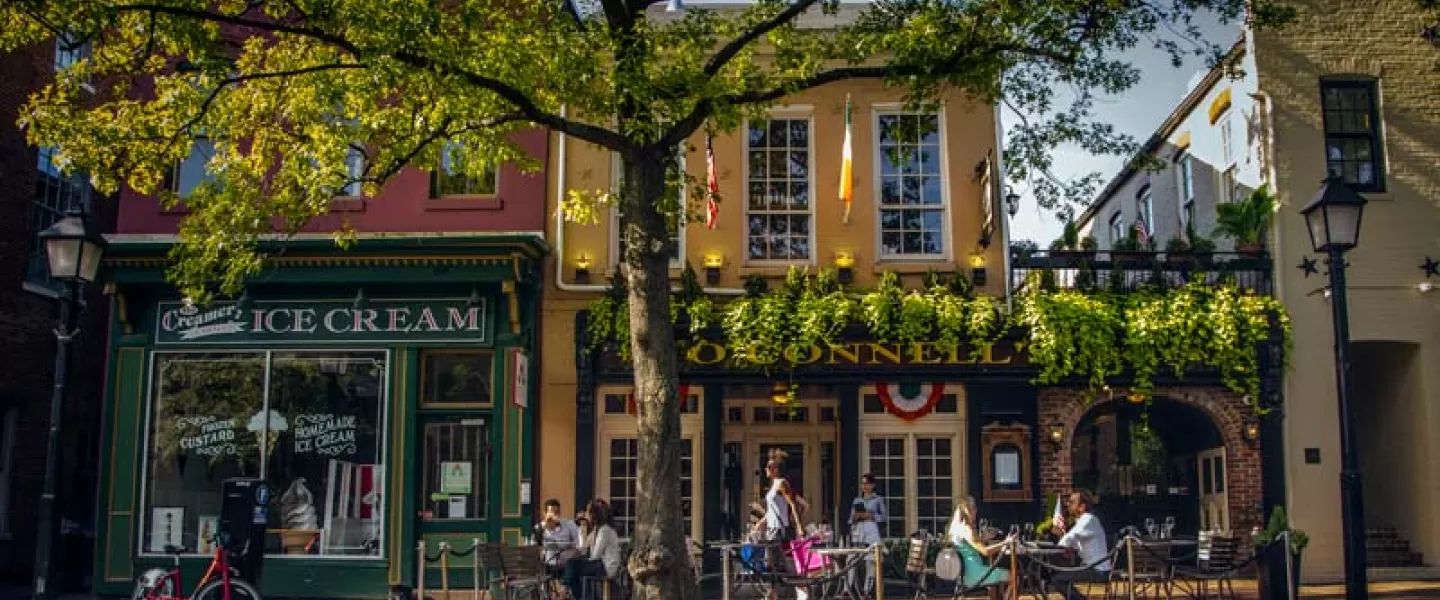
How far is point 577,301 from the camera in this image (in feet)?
59.4

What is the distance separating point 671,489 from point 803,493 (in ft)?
26.6

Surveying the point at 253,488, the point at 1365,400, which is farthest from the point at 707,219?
the point at 1365,400

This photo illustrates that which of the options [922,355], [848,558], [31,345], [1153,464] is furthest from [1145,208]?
[31,345]

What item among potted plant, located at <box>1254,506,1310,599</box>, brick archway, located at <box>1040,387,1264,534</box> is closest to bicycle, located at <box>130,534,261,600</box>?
brick archway, located at <box>1040,387,1264,534</box>

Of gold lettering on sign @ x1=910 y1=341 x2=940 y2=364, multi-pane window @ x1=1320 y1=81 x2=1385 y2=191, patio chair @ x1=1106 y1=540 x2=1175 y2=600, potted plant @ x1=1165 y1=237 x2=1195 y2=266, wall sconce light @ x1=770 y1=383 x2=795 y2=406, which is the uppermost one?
multi-pane window @ x1=1320 y1=81 x2=1385 y2=191

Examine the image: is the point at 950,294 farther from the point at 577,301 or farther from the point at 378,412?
the point at 378,412

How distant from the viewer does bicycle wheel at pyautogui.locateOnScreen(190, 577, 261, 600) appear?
44.2 ft

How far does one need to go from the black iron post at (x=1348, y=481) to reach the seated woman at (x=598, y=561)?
715 centimetres

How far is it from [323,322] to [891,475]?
776cm

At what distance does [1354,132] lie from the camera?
61.7ft

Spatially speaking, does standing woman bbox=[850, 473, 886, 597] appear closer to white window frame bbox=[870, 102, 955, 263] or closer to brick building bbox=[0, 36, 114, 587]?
white window frame bbox=[870, 102, 955, 263]

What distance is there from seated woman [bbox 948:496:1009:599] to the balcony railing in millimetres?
4884

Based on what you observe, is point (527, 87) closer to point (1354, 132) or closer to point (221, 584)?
point (221, 584)

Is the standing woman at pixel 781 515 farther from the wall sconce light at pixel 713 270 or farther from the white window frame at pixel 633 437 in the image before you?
the wall sconce light at pixel 713 270
